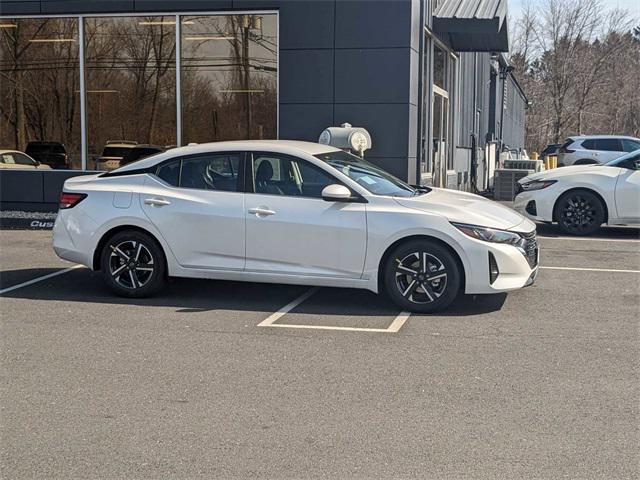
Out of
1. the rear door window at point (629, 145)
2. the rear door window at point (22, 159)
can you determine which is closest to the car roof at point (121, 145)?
the rear door window at point (22, 159)

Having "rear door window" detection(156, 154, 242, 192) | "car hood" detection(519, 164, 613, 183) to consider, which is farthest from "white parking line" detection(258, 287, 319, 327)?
"car hood" detection(519, 164, 613, 183)

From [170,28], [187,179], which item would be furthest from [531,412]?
[170,28]

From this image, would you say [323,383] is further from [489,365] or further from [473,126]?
[473,126]

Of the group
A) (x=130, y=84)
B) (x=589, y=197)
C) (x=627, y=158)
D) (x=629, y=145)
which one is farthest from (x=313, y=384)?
(x=629, y=145)

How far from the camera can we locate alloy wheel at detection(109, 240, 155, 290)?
25.8 feet

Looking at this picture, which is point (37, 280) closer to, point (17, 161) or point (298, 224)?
point (298, 224)

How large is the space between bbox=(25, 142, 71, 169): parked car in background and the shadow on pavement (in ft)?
17.8

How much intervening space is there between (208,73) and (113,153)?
7.15ft

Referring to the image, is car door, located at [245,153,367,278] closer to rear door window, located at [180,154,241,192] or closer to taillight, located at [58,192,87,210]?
rear door window, located at [180,154,241,192]

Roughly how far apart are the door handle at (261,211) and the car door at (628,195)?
266 inches

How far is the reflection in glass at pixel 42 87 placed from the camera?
14.0 meters

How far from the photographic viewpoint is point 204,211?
768cm

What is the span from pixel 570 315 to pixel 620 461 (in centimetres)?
327

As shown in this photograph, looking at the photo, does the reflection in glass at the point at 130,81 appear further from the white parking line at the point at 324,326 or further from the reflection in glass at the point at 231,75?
the white parking line at the point at 324,326
